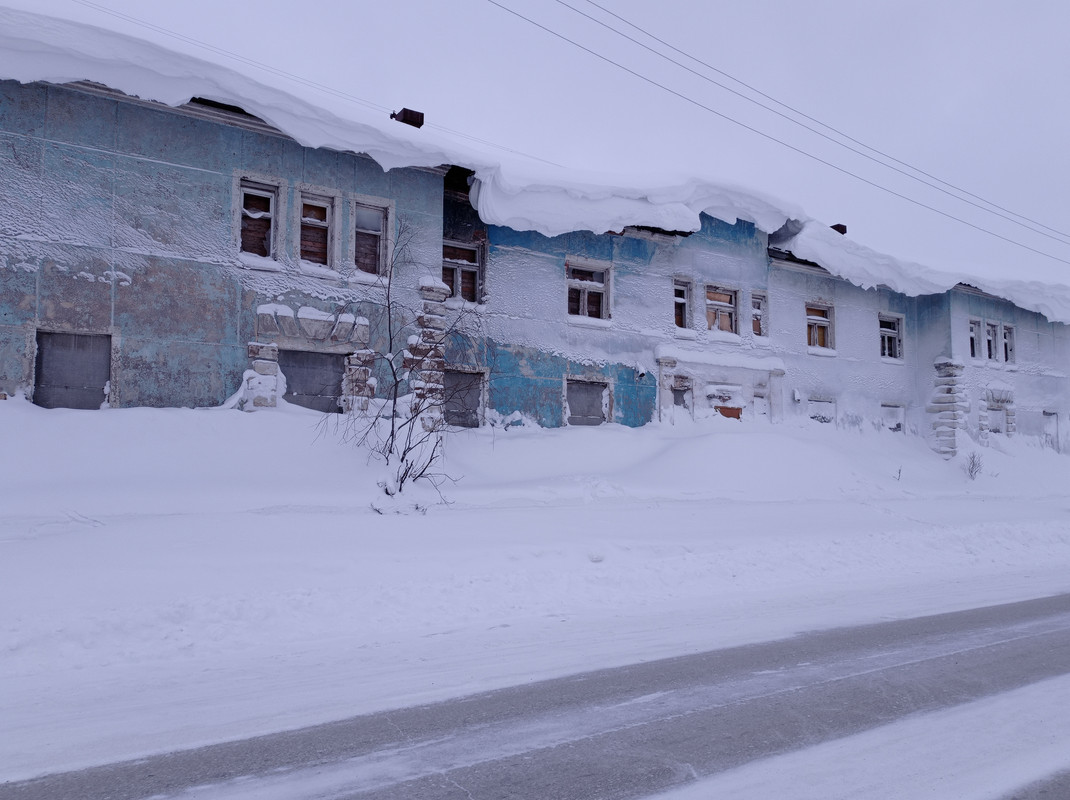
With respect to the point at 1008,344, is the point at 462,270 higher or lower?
higher

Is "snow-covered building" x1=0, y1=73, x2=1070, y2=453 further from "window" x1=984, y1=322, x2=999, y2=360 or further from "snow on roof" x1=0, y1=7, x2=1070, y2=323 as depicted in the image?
"window" x1=984, y1=322, x2=999, y2=360

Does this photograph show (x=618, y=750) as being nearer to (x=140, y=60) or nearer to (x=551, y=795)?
(x=551, y=795)

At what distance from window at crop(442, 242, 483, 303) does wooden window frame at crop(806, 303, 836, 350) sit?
1129cm

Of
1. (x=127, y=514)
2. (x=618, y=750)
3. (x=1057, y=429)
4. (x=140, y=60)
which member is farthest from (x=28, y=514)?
(x=1057, y=429)

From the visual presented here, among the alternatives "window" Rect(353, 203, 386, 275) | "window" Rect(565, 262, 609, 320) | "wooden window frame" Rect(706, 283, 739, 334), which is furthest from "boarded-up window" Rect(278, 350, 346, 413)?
"wooden window frame" Rect(706, 283, 739, 334)

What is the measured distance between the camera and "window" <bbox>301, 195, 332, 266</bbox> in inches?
615

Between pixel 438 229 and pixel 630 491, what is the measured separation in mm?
6817

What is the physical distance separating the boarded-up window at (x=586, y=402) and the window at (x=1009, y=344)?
17.2 meters

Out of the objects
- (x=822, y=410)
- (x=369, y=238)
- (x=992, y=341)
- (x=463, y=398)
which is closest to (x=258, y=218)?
(x=369, y=238)

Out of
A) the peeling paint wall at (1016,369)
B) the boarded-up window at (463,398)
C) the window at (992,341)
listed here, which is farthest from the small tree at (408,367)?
the window at (992,341)

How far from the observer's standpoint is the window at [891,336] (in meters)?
26.0

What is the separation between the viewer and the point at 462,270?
1828 cm

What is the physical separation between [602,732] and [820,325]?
2229 centimetres

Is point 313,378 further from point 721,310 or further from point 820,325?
point 820,325
